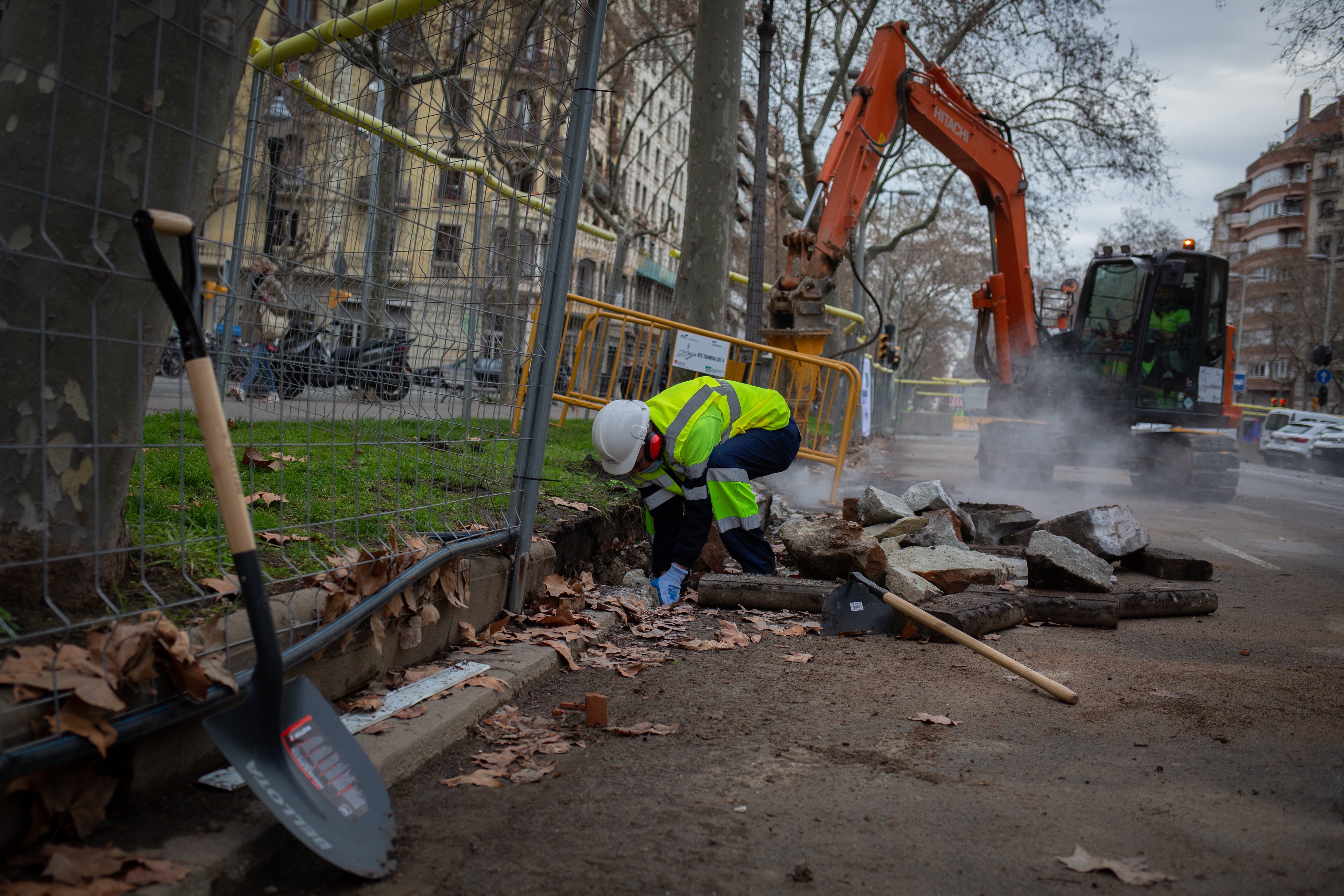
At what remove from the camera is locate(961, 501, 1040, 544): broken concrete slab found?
7.52 metres

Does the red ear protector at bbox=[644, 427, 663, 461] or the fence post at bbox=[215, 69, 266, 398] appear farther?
the red ear protector at bbox=[644, 427, 663, 461]

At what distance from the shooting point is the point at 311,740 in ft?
7.35

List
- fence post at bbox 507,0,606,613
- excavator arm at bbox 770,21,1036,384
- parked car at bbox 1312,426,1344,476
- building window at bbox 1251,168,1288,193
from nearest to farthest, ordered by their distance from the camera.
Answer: fence post at bbox 507,0,606,613 < excavator arm at bbox 770,21,1036,384 < parked car at bbox 1312,426,1344,476 < building window at bbox 1251,168,1288,193

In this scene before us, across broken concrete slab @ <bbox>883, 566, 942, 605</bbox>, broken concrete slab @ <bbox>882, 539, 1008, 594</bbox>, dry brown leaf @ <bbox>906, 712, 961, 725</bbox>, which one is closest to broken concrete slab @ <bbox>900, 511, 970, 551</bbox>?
broken concrete slab @ <bbox>882, 539, 1008, 594</bbox>

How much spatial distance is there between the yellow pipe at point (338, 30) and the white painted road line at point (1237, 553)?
23.6ft

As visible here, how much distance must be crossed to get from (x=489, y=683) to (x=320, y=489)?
1.29 meters

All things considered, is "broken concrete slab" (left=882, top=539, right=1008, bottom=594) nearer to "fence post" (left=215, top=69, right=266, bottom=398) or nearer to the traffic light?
"fence post" (left=215, top=69, right=266, bottom=398)

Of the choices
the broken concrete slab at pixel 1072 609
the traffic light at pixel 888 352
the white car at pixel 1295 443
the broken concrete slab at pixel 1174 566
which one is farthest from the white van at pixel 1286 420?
the broken concrete slab at pixel 1072 609

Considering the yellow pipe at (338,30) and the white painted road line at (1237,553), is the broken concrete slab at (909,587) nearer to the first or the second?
the yellow pipe at (338,30)

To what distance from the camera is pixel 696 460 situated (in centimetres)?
512

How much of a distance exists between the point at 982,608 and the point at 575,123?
3.01 meters

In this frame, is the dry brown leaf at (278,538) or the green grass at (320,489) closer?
the green grass at (320,489)

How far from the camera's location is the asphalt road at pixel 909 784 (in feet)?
7.09

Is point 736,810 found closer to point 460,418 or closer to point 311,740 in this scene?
point 311,740
